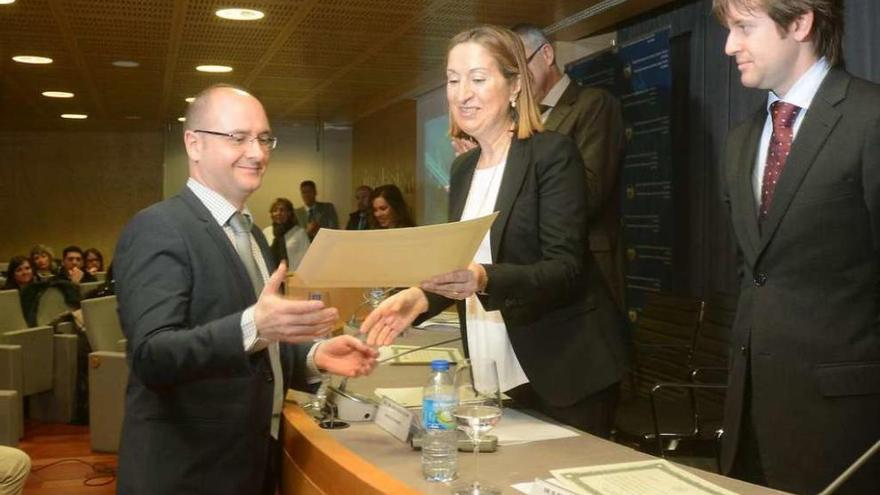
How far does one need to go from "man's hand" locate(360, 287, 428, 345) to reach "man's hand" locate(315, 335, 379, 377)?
1.4 inches

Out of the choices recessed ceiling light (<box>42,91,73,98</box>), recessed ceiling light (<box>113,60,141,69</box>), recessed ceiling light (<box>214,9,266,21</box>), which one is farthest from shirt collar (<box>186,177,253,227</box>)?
recessed ceiling light (<box>42,91,73,98</box>)

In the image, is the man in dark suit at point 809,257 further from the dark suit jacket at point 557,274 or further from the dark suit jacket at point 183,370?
the dark suit jacket at point 183,370

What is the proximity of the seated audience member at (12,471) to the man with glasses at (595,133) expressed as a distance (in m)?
2.15

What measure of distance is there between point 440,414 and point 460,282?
12.5 inches

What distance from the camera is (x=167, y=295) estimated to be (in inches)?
70.2

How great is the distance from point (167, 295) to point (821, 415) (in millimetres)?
1268

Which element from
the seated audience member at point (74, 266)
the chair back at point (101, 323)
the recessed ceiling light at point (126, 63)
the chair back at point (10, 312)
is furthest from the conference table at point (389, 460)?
the seated audience member at point (74, 266)

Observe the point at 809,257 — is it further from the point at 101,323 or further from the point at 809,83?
the point at 101,323

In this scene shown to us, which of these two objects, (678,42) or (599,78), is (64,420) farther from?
(678,42)

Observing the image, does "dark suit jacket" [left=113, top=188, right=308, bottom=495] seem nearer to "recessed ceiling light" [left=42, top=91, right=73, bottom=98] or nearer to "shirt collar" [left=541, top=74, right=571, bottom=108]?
"shirt collar" [left=541, top=74, right=571, bottom=108]

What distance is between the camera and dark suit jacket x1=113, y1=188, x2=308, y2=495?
5.79 ft

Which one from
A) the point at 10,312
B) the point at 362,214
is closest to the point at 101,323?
the point at 10,312

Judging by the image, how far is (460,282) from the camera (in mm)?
1899

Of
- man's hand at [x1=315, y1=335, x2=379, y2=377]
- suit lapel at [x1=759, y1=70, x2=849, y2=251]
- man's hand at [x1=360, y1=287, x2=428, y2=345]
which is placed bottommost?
man's hand at [x1=315, y1=335, x2=379, y2=377]
